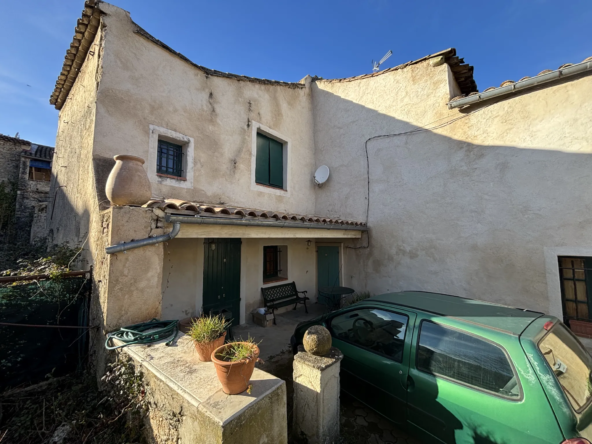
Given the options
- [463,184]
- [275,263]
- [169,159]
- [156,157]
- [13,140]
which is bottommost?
[275,263]

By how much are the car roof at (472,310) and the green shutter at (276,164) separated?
17.1 feet

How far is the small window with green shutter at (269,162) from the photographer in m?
7.29

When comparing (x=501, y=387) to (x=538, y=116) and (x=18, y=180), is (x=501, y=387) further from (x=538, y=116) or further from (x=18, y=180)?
(x=18, y=180)

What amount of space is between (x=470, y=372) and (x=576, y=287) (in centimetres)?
411

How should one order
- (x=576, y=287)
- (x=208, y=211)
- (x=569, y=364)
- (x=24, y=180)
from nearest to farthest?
1. (x=569, y=364)
2. (x=208, y=211)
3. (x=576, y=287)
4. (x=24, y=180)

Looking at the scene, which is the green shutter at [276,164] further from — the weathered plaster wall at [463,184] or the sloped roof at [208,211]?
the sloped roof at [208,211]

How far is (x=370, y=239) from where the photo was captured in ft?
23.4

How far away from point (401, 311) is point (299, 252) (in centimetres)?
521

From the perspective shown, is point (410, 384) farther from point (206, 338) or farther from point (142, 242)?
point (142, 242)

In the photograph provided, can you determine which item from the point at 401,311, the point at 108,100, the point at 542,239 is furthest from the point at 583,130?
the point at 108,100

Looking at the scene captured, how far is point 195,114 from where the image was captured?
581cm

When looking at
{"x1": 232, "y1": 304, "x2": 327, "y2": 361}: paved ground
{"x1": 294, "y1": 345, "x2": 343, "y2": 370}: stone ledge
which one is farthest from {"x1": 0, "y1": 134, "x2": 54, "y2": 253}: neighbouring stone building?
{"x1": 294, "y1": 345, "x2": 343, "y2": 370}: stone ledge

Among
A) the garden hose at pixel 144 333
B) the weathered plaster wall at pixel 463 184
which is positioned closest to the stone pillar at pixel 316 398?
the garden hose at pixel 144 333

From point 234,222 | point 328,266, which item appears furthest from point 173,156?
point 328,266
